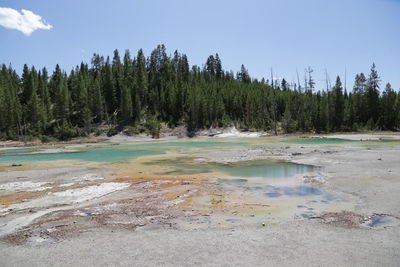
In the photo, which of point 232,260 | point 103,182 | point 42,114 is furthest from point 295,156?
point 42,114

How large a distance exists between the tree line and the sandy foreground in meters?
68.2

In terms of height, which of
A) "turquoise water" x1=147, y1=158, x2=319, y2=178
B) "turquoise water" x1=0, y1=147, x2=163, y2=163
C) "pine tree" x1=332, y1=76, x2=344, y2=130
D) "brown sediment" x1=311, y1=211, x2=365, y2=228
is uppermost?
"pine tree" x1=332, y1=76, x2=344, y2=130

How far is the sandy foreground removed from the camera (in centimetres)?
802

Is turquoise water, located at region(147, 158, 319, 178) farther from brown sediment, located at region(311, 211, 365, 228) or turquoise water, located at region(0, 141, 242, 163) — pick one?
turquoise water, located at region(0, 141, 242, 163)

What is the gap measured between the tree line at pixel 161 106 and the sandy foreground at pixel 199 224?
68.2 metres

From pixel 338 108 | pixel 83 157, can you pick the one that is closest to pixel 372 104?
pixel 338 108

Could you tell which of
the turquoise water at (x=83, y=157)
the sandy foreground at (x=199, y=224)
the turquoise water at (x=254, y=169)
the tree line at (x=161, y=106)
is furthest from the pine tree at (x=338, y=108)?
the sandy foreground at (x=199, y=224)

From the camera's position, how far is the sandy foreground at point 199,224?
8.02 meters

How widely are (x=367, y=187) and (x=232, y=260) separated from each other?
11472mm

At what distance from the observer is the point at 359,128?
263 ft

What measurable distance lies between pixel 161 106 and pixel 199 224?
9455 centimetres

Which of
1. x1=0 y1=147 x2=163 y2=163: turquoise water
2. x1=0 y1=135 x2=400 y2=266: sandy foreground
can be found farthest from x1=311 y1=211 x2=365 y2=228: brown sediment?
x1=0 y1=147 x2=163 y2=163: turquoise water

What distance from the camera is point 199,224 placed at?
10703mm

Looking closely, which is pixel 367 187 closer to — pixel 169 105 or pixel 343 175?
pixel 343 175
